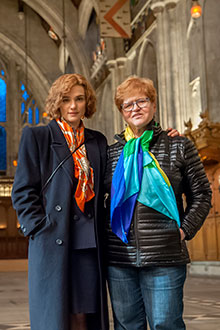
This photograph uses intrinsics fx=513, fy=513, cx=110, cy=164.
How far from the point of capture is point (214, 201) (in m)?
12.6

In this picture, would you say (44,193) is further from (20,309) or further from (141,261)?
(20,309)

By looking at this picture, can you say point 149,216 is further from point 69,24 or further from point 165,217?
point 69,24

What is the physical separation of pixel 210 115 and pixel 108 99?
33.4ft

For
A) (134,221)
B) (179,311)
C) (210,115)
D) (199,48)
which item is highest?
(199,48)

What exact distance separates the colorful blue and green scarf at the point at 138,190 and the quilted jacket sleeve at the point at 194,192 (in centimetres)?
10

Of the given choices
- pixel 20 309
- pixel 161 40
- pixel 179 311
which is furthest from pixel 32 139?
pixel 161 40

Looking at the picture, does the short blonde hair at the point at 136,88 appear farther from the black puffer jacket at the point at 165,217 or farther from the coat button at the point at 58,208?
the coat button at the point at 58,208

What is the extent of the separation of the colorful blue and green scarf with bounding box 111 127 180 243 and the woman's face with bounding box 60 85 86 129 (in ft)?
1.15

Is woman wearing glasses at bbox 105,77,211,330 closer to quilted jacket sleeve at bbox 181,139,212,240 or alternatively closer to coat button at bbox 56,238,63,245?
quilted jacket sleeve at bbox 181,139,212,240

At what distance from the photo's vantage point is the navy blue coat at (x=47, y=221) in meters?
2.33

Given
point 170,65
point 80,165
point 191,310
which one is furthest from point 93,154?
point 170,65

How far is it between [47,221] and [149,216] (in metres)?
0.47

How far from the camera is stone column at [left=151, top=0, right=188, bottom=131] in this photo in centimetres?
1397

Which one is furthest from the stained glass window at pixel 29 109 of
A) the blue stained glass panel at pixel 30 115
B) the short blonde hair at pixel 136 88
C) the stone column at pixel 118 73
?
the short blonde hair at pixel 136 88
